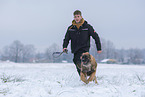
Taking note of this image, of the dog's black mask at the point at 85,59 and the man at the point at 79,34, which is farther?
the man at the point at 79,34

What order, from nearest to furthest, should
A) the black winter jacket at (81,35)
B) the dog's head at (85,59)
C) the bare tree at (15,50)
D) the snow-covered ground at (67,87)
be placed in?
1. the snow-covered ground at (67,87)
2. the dog's head at (85,59)
3. the black winter jacket at (81,35)
4. the bare tree at (15,50)

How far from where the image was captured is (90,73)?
450 cm

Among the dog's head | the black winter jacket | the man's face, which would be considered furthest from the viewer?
the black winter jacket

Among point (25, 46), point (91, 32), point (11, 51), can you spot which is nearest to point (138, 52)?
point (25, 46)

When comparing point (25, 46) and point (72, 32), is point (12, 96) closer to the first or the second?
point (72, 32)

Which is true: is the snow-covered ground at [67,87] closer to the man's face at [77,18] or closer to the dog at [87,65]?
the dog at [87,65]

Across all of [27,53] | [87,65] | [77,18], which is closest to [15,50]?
[27,53]

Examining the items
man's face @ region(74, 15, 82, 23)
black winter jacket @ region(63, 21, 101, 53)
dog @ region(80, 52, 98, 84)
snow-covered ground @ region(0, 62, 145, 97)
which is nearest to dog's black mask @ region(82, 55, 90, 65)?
dog @ region(80, 52, 98, 84)

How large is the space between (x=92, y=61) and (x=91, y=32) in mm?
1119

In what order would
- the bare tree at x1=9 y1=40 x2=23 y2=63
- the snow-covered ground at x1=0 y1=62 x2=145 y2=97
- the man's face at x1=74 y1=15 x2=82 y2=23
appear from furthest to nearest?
the bare tree at x1=9 y1=40 x2=23 y2=63 < the man's face at x1=74 y1=15 x2=82 y2=23 < the snow-covered ground at x1=0 y1=62 x2=145 y2=97

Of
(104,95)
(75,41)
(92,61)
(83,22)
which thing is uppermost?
(83,22)

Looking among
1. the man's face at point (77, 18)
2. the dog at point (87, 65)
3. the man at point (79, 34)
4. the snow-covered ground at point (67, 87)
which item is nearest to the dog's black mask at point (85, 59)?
the dog at point (87, 65)

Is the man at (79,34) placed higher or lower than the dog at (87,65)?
higher

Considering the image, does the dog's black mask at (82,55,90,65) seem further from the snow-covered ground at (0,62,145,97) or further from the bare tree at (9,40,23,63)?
the bare tree at (9,40,23,63)
